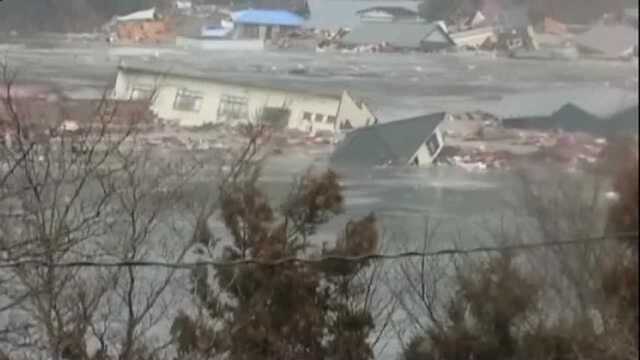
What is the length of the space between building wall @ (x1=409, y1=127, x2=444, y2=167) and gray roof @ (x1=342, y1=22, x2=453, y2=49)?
0.27 meters

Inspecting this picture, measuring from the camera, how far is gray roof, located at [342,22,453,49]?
3584 millimetres

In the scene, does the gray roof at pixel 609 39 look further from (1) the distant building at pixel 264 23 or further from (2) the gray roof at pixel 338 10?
(1) the distant building at pixel 264 23

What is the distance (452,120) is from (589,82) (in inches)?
15.5

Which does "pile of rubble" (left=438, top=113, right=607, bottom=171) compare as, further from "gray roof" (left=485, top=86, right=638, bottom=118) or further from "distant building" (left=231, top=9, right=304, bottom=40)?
"distant building" (left=231, top=9, right=304, bottom=40)

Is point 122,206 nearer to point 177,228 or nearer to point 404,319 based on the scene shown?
point 177,228

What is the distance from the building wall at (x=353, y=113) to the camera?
351 cm

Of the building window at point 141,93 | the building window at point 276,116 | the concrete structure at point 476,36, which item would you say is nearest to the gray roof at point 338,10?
the concrete structure at point 476,36

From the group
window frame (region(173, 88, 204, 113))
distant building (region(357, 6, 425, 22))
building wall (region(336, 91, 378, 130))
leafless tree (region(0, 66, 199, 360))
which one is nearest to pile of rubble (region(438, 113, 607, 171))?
building wall (region(336, 91, 378, 130))

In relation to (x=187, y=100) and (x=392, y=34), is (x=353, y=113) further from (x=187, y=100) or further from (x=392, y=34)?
(x=187, y=100)

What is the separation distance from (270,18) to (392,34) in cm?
35

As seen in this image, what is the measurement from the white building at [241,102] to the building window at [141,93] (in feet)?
0.04

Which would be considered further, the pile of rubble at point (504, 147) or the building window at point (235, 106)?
the building window at point (235, 106)

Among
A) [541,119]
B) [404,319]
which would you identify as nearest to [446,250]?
[404,319]

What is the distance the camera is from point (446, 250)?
12.0ft
